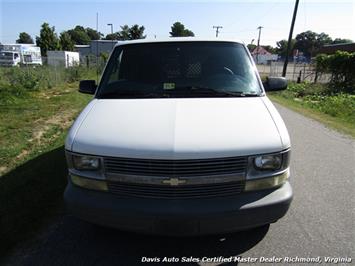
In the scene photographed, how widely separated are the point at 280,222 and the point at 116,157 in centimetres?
209

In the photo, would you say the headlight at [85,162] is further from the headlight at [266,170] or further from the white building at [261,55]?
the white building at [261,55]

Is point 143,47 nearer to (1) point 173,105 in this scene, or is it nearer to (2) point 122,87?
(2) point 122,87

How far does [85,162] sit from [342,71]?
2051 cm

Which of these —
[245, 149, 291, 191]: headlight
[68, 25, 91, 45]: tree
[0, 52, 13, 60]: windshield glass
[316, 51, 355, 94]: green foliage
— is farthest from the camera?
[68, 25, 91, 45]: tree

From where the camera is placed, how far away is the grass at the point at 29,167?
142 inches

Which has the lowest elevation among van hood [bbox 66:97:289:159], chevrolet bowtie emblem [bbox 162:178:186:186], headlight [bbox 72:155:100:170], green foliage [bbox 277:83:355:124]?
green foliage [bbox 277:83:355:124]

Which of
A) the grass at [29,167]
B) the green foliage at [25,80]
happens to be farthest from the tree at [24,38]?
the grass at [29,167]

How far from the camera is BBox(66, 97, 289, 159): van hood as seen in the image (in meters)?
2.65

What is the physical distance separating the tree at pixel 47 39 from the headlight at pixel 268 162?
53.1 meters

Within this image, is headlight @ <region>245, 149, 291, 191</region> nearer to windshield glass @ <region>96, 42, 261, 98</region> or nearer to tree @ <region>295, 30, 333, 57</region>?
windshield glass @ <region>96, 42, 261, 98</region>

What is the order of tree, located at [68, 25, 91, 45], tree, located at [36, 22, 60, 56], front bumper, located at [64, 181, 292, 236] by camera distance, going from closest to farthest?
front bumper, located at [64, 181, 292, 236] → tree, located at [36, 22, 60, 56] → tree, located at [68, 25, 91, 45]

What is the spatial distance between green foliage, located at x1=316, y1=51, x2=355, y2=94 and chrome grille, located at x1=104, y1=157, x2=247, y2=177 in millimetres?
17927

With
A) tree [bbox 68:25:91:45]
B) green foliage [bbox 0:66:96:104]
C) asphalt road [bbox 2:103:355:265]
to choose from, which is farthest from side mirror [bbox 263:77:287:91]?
tree [bbox 68:25:91:45]

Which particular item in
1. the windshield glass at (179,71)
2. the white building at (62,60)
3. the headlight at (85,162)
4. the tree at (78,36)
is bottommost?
the white building at (62,60)
